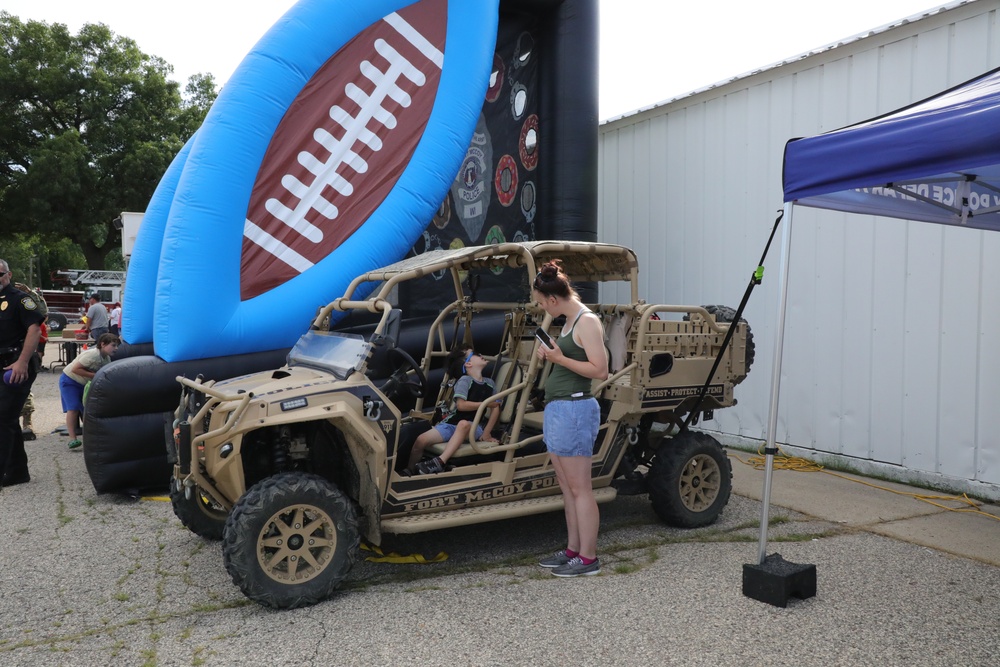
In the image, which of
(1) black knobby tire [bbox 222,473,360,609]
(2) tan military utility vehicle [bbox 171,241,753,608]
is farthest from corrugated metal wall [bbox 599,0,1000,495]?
(1) black knobby tire [bbox 222,473,360,609]

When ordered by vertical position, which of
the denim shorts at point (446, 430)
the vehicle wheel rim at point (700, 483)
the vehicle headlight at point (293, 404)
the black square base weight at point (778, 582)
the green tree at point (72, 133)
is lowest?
the black square base weight at point (778, 582)

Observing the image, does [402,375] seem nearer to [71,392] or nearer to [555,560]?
[555,560]

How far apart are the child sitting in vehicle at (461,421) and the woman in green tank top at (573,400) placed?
70 cm

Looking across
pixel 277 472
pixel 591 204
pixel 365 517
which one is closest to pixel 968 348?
pixel 591 204

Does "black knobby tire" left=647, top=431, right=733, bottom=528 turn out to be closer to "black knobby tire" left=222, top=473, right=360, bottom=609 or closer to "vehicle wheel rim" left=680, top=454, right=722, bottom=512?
"vehicle wheel rim" left=680, top=454, right=722, bottom=512

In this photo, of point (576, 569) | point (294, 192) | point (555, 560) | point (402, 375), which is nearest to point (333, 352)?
point (402, 375)

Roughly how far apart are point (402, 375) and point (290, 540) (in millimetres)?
1139

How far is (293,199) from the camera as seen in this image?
6.91 meters

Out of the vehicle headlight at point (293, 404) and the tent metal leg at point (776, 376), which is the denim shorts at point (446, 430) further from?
the tent metal leg at point (776, 376)

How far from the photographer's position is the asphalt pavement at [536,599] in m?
3.54

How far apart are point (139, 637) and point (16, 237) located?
98.6 ft

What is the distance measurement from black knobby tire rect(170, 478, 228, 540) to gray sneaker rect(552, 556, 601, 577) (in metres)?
2.22

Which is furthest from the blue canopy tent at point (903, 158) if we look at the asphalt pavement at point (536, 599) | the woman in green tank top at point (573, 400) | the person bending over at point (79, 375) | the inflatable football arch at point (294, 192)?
the person bending over at point (79, 375)

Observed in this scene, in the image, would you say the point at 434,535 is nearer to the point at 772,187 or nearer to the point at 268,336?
the point at 268,336
